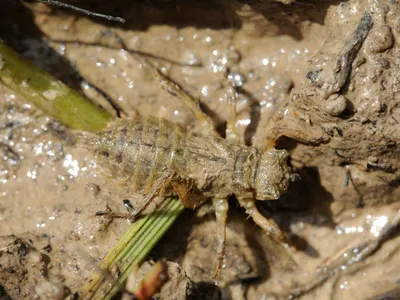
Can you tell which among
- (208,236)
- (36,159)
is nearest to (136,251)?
(208,236)

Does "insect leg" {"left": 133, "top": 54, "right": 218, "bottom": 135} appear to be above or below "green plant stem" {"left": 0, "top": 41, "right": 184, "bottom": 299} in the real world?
above

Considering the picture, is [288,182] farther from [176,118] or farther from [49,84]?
[49,84]

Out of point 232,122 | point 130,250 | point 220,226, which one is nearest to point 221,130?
point 232,122

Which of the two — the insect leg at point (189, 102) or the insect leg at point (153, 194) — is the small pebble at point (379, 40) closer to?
the insect leg at point (189, 102)

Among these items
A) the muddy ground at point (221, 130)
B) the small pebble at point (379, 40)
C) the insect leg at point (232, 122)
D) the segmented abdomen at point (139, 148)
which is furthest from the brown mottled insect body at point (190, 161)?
the small pebble at point (379, 40)

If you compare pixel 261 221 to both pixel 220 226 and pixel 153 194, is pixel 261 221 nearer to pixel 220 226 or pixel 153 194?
pixel 220 226

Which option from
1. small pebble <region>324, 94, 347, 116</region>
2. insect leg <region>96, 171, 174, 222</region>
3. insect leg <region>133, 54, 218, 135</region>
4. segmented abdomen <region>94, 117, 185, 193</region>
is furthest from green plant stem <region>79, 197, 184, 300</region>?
small pebble <region>324, 94, 347, 116</region>

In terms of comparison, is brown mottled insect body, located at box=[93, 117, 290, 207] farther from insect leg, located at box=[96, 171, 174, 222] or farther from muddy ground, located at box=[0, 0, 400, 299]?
muddy ground, located at box=[0, 0, 400, 299]
